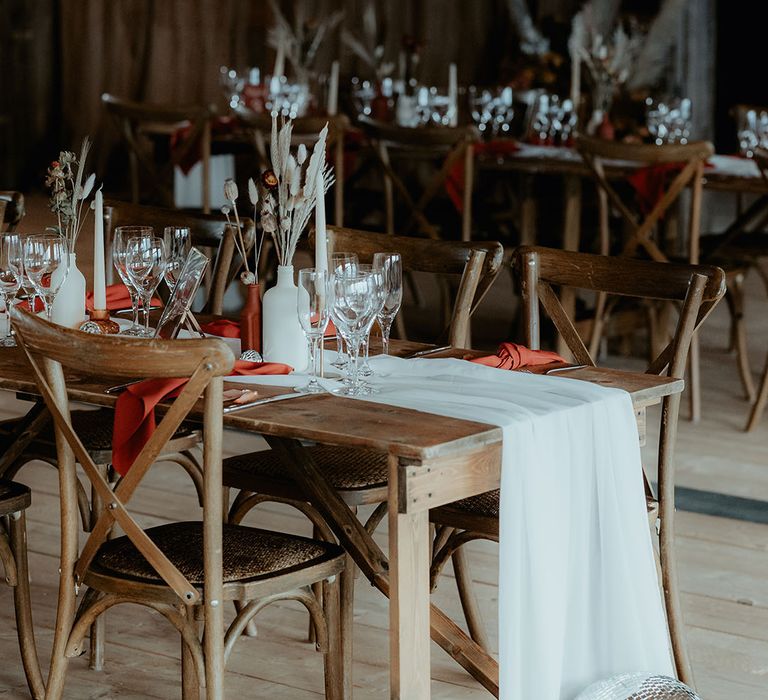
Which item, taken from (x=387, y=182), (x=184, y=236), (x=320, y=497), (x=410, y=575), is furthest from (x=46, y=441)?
(x=387, y=182)

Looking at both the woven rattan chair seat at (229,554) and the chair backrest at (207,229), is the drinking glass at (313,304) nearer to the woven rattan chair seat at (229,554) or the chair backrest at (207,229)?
the woven rattan chair seat at (229,554)

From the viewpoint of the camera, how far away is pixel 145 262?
108 inches

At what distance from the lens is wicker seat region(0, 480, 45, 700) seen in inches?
102

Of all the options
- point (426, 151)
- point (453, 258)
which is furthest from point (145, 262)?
point (426, 151)

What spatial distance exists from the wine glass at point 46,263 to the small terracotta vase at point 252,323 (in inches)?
16.8

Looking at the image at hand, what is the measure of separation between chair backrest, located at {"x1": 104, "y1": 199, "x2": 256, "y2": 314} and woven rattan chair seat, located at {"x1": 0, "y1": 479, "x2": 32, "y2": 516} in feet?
2.88

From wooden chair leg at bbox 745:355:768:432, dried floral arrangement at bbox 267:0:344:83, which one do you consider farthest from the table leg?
dried floral arrangement at bbox 267:0:344:83

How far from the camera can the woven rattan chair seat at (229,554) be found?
7.22ft

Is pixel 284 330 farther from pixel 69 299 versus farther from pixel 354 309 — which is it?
pixel 69 299

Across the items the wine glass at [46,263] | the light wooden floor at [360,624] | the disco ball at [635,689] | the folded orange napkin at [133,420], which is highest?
the wine glass at [46,263]

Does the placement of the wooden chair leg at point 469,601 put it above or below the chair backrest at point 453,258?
below

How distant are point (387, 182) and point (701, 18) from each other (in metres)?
4.37

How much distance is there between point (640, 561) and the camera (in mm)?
2344

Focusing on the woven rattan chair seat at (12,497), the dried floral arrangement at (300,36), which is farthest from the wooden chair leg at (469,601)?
the dried floral arrangement at (300,36)
